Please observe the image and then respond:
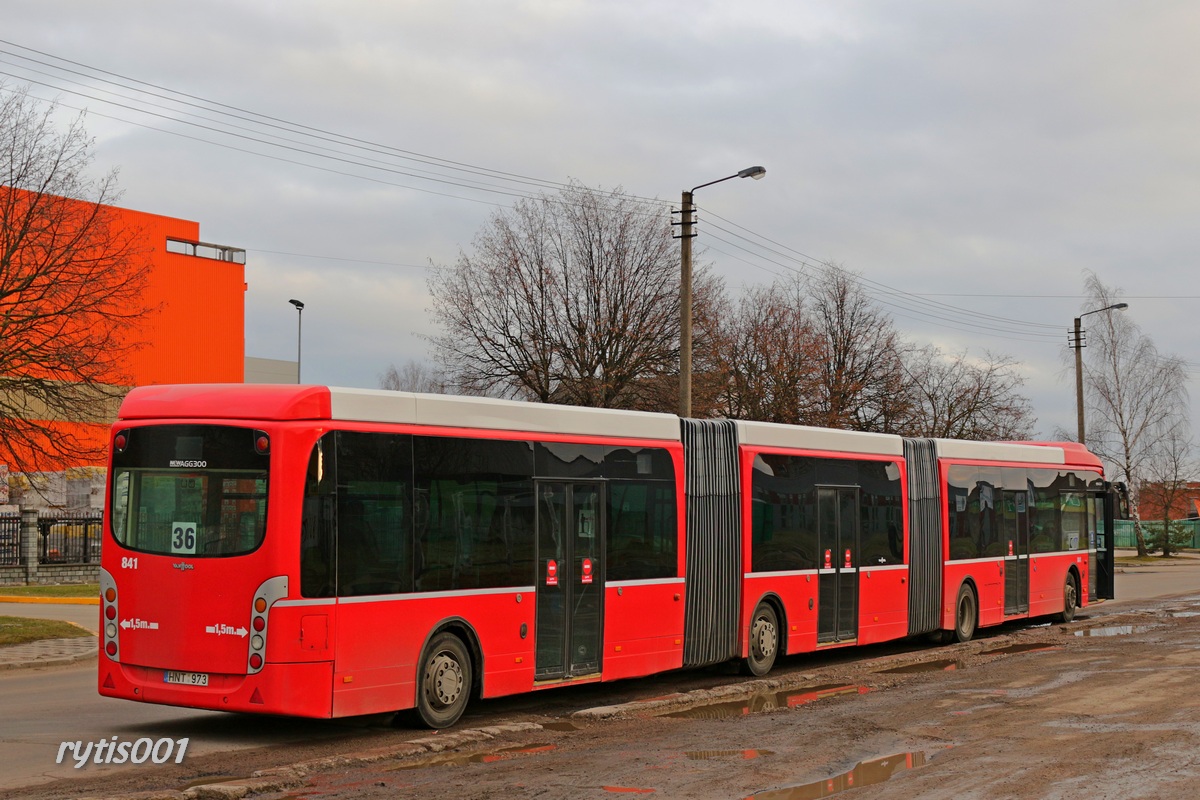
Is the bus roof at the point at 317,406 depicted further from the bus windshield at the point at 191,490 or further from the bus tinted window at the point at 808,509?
the bus tinted window at the point at 808,509

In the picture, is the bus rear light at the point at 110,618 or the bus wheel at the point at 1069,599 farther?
the bus wheel at the point at 1069,599

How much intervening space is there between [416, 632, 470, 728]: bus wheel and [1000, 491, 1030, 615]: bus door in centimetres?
1310

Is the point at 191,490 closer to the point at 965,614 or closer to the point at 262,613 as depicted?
the point at 262,613

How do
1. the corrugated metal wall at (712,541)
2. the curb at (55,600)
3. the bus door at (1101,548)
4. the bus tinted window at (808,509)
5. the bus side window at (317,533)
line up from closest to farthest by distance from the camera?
1. the bus side window at (317,533)
2. the corrugated metal wall at (712,541)
3. the bus tinted window at (808,509)
4. the bus door at (1101,548)
5. the curb at (55,600)

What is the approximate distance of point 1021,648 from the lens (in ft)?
65.4

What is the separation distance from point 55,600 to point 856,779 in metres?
25.8

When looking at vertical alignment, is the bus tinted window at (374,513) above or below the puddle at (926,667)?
above

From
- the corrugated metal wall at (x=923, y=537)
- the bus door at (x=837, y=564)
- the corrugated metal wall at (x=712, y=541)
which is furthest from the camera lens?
the corrugated metal wall at (x=923, y=537)

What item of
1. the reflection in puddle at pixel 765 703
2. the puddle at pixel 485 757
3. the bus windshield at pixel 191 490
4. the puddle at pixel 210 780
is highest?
the bus windshield at pixel 191 490

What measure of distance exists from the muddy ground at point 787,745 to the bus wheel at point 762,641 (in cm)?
37

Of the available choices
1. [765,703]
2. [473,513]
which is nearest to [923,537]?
[765,703]

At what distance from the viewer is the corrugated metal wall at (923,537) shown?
64.3 ft

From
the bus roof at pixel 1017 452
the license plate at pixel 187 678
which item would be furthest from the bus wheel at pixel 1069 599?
the license plate at pixel 187 678

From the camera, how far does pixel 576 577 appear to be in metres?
13.4
